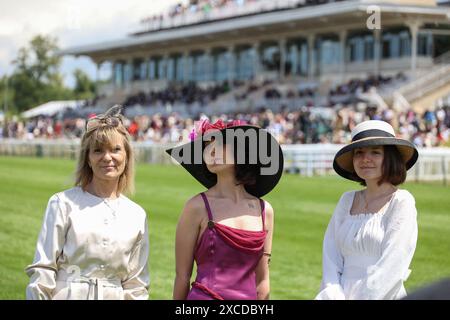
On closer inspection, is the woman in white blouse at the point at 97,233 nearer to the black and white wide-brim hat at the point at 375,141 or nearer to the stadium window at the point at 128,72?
the black and white wide-brim hat at the point at 375,141

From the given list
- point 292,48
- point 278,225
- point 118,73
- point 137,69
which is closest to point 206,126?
point 278,225

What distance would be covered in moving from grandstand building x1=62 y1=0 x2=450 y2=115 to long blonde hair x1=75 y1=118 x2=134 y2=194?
2900 centimetres

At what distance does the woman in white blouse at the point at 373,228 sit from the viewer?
4.30 m

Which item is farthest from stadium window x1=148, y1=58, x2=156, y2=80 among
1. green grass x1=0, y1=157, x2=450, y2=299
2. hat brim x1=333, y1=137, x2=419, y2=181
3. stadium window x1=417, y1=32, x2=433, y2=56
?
→ hat brim x1=333, y1=137, x2=419, y2=181

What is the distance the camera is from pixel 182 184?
19969mm

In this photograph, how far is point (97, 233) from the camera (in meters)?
4.36

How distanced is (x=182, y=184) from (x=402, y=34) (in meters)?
28.3

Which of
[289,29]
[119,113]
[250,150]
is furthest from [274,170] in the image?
[289,29]

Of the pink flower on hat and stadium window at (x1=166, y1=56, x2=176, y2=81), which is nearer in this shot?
the pink flower on hat

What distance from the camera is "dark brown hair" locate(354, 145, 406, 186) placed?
4.60 metres

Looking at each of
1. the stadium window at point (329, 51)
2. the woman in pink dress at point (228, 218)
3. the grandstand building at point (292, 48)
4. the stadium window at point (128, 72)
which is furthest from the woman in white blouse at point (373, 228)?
the stadium window at point (128, 72)

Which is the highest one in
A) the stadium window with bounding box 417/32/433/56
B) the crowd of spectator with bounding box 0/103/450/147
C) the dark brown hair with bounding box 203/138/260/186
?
the stadium window with bounding box 417/32/433/56

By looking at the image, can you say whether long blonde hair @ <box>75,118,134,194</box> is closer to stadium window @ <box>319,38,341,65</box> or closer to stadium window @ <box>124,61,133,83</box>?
stadium window @ <box>319,38,341,65</box>
